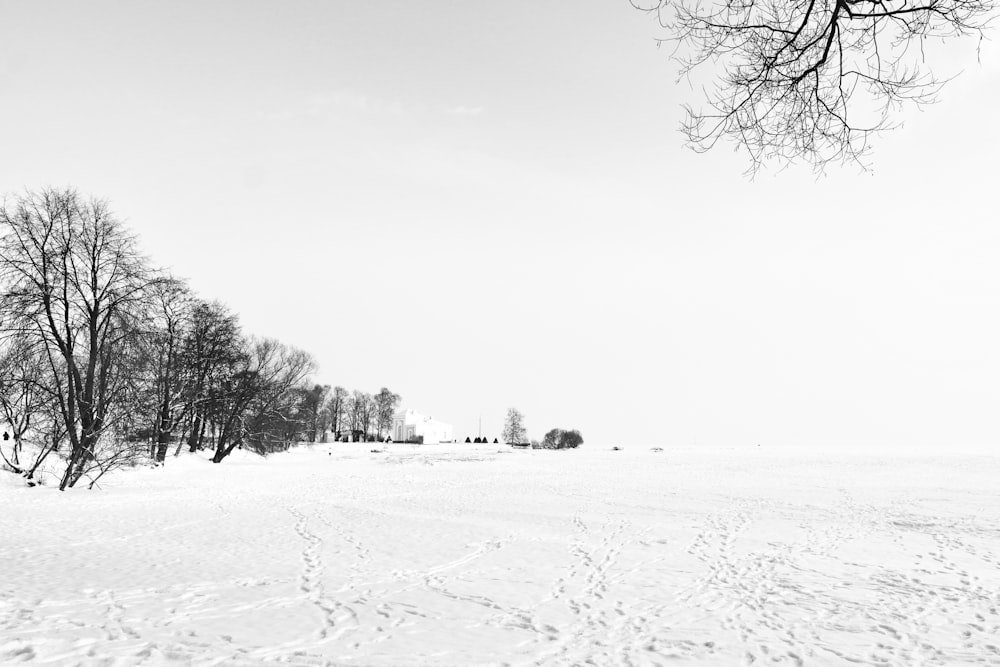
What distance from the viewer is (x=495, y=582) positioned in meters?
9.59

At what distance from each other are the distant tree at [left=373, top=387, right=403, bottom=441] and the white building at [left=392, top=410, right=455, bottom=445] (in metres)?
2.32

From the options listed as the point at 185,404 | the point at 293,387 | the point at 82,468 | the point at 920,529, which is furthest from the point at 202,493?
the point at 293,387

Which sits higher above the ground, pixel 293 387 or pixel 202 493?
pixel 293 387

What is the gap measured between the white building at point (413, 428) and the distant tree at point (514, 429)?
15894mm

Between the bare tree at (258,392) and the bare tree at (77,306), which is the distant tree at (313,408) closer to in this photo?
the bare tree at (258,392)

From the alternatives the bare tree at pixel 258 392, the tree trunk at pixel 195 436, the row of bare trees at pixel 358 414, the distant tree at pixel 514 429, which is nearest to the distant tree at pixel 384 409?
the row of bare trees at pixel 358 414

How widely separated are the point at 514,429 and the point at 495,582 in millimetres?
111163

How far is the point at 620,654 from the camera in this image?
644cm

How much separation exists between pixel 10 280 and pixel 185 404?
1759 centimetres

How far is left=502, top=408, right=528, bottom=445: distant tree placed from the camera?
119 meters

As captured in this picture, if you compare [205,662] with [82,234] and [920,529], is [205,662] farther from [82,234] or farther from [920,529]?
[82,234]

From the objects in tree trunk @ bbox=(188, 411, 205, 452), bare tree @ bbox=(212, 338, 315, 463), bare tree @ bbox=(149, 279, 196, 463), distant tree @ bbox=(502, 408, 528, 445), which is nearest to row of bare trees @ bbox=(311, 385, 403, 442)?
distant tree @ bbox=(502, 408, 528, 445)

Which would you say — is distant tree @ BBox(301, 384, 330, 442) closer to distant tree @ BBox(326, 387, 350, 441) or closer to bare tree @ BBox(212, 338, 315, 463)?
distant tree @ BBox(326, 387, 350, 441)

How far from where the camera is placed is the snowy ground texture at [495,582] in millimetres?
6527
